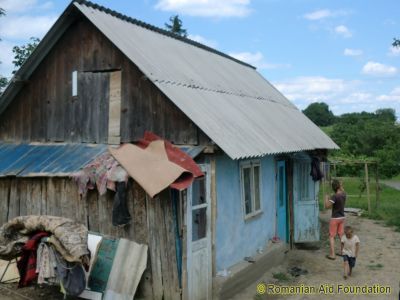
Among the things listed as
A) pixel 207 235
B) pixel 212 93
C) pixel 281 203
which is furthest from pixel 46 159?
pixel 281 203

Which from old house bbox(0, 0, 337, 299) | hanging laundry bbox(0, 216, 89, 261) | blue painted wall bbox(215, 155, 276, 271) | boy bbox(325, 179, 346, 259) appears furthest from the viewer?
boy bbox(325, 179, 346, 259)

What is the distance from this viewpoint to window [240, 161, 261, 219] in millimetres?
9070

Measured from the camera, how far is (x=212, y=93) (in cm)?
962

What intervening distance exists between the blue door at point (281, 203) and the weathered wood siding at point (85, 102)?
14.0 feet

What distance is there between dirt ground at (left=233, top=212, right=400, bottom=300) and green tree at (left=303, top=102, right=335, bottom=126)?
61420mm

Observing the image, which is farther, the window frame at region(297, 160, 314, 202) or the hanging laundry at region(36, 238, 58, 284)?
the window frame at region(297, 160, 314, 202)

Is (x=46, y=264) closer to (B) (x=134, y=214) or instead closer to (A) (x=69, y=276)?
(A) (x=69, y=276)

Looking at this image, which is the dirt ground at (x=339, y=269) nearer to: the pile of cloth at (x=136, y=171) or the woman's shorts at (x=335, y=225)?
the woman's shorts at (x=335, y=225)

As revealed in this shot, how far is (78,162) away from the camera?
7.95 meters

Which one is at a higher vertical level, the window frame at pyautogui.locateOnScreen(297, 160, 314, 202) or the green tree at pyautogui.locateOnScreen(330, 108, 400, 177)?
the green tree at pyautogui.locateOnScreen(330, 108, 400, 177)

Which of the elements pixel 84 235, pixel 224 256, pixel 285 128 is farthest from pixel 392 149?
pixel 84 235

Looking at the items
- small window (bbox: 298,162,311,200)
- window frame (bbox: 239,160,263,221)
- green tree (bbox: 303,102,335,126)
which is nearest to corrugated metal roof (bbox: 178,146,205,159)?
window frame (bbox: 239,160,263,221)

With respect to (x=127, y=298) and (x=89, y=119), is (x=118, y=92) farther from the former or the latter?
(x=127, y=298)

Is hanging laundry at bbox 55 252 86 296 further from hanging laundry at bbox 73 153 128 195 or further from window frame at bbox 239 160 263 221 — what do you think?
window frame at bbox 239 160 263 221
